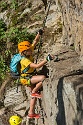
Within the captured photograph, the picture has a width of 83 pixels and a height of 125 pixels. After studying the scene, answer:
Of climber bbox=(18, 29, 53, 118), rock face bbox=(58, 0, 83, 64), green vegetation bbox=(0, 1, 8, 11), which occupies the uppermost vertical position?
green vegetation bbox=(0, 1, 8, 11)

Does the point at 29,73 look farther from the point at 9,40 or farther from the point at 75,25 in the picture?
the point at 9,40

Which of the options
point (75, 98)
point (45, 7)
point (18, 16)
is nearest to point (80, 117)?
point (75, 98)

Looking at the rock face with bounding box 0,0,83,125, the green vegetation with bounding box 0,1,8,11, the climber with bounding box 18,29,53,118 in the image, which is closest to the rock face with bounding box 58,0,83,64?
the rock face with bounding box 0,0,83,125

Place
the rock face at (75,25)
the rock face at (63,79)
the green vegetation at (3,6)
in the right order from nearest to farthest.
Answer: the rock face at (63,79) < the rock face at (75,25) < the green vegetation at (3,6)

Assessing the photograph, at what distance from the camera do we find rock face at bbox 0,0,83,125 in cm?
690

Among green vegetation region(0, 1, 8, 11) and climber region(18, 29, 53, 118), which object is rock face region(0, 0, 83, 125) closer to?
climber region(18, 29, 53, 118)

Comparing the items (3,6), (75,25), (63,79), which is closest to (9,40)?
(3,6)

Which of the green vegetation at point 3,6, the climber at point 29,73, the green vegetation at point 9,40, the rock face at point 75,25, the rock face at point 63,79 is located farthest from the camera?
the green vegetation at point 3,6

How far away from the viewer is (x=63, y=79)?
7.65m

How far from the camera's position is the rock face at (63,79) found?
690 cm

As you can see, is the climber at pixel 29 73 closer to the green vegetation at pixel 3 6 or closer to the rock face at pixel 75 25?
the rock face at pixel 75 25

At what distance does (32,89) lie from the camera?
10906mm

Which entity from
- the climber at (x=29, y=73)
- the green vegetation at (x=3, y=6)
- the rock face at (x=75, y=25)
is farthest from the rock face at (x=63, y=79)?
the green vegetation at (x=3, y=6)

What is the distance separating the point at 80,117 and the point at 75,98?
363mm
